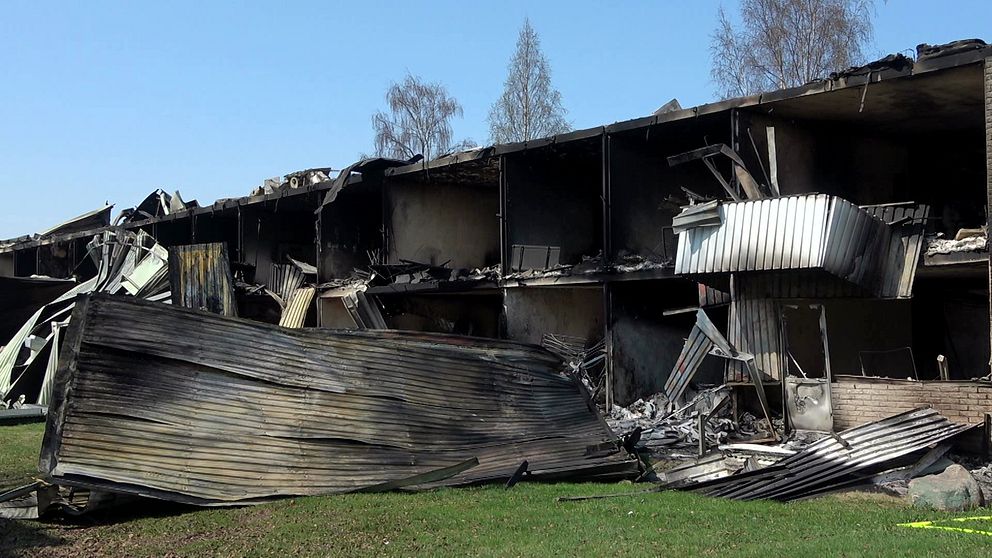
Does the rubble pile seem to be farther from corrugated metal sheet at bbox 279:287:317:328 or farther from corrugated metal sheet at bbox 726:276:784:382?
corrugated metal sheet at bbox 279:287:317:328

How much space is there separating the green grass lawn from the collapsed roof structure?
4.80 feet

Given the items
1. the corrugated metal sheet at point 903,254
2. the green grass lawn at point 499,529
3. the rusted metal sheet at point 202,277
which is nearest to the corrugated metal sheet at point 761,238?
the corrugated metal sheet at point 903,254

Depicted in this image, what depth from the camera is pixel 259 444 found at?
923cm

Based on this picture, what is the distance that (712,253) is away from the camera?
13.6m

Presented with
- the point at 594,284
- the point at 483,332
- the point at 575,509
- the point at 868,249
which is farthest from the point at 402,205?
the point at 575,509

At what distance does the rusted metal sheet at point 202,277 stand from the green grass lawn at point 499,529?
12781 millimetres

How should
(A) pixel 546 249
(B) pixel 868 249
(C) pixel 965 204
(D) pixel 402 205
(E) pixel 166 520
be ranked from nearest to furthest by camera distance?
(E) pixel 166 520, (B) pixel 868 249, (C) pixel 965 204, (A) pixel 546 249, (D) pixel 402 205

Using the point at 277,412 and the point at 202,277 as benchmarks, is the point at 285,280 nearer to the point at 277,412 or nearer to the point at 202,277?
the point at 202,277

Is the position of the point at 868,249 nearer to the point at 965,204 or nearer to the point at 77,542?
the point at 965,204

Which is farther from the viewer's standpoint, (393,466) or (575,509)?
(393,466)

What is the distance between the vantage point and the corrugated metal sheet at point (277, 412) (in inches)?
335

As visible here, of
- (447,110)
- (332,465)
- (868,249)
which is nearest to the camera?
(332,465)

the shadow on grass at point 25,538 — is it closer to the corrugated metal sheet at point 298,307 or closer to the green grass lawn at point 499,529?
the green grass lawn at point 499,529

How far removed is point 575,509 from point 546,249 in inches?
398
